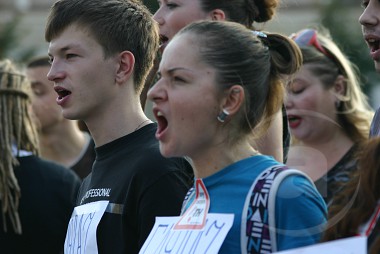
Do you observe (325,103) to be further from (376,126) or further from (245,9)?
(376,126)

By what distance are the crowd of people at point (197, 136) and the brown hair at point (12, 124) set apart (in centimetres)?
1

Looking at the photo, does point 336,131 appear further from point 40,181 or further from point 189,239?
point 189,239

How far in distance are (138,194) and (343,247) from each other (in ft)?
4.57

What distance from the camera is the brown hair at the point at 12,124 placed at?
5785 mm

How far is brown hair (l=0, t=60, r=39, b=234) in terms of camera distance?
19.0 feet

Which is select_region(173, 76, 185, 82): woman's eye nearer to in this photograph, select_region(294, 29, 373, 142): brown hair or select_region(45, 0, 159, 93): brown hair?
select_region(45, 0, 159, 93): brown hair

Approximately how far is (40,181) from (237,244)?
276cm

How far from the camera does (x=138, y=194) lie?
393 cm

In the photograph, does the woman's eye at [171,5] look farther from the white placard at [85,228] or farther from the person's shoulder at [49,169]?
the person's shoulder at [49,169]

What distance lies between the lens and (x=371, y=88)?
2202 centimetres

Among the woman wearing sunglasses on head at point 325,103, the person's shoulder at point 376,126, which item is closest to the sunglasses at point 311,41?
the woman wearing sunglasses on head at point 325,103

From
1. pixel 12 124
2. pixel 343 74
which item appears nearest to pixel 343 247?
pixel 343 74

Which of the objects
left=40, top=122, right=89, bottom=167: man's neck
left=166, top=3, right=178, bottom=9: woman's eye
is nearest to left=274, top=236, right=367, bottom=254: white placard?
left=166, top=3, right=178, bottom=9: woman's eye

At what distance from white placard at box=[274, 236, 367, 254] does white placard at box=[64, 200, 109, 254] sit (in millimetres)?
1381
